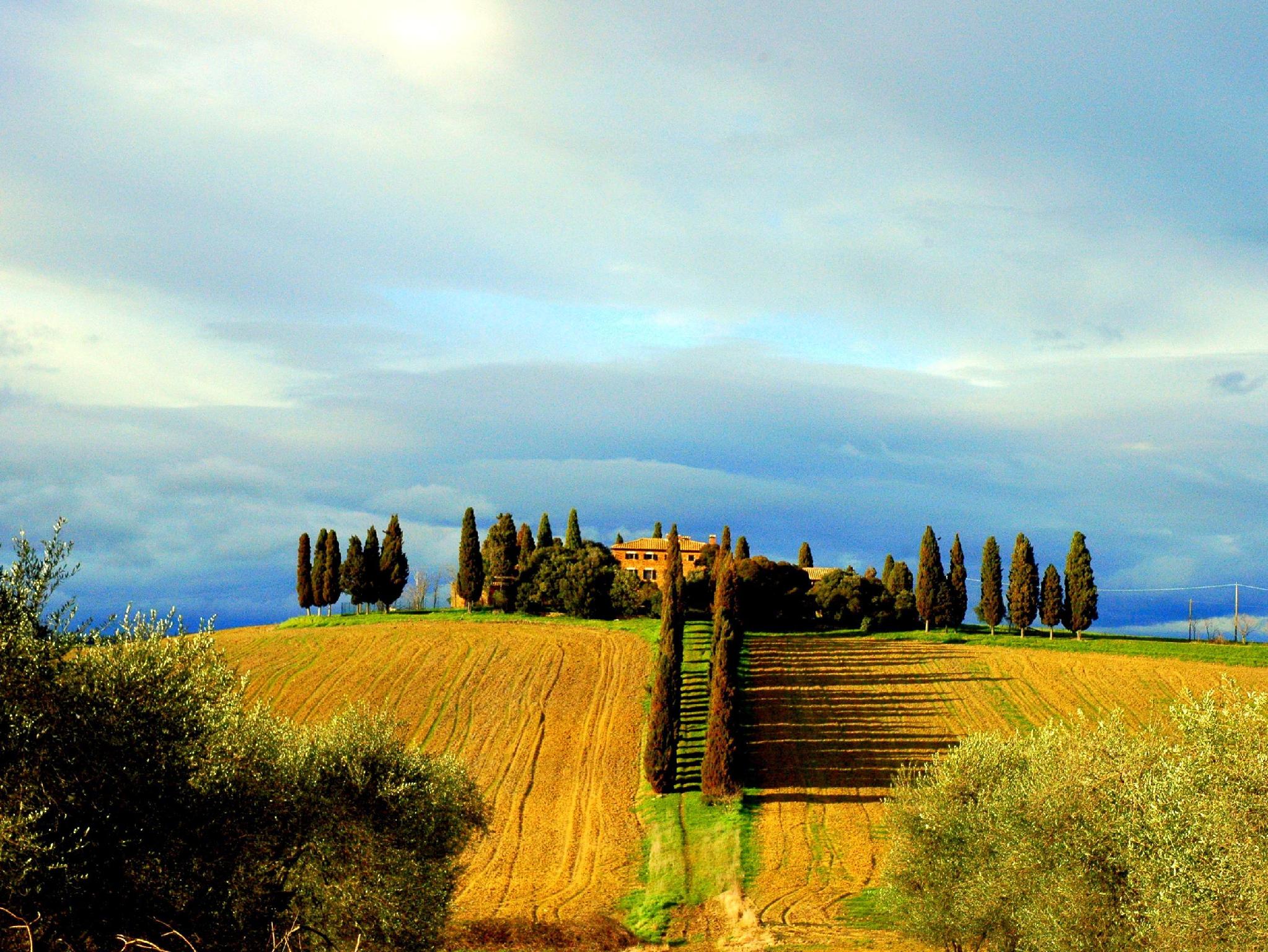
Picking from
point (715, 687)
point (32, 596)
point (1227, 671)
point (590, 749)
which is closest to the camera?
point (32, 596)

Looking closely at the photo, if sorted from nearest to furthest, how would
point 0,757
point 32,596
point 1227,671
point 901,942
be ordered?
1. point 0,757
2. point 32,596
3. point 901,942
4. point 1227,671

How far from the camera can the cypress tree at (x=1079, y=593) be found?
107m

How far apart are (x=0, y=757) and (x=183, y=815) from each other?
3.59 meters

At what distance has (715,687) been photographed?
5878 cm

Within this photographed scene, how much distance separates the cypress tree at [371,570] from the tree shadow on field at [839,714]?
44088 millimetres

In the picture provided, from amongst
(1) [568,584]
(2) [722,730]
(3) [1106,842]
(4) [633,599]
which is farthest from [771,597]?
(3) [1106,842]

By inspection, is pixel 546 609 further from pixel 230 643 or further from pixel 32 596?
pixel 32 596

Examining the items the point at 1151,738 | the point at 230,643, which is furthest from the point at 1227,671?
the point at 230,643

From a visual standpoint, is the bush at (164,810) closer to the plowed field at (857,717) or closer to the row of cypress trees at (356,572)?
the plowed field at (857,717)

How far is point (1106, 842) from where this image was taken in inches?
917

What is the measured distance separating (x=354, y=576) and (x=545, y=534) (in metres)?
24.8

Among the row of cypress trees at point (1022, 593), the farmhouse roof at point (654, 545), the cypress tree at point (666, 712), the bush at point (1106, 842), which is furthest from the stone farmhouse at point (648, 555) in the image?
the bush at point (1106, 842)

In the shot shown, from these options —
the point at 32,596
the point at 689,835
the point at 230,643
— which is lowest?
the point at 689,835

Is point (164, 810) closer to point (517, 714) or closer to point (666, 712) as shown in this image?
point (666, 712)
